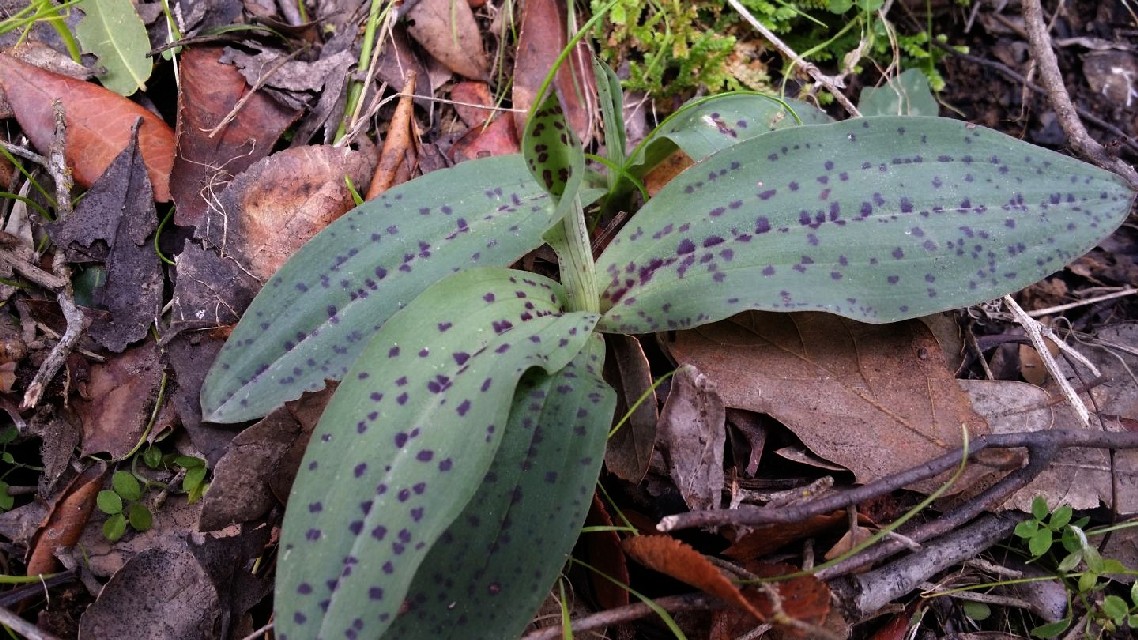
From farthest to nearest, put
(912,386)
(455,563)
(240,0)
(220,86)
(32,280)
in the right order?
1. (240,0)
2. (220,86)
3. (32,280)
4. (912,386)
5. (455,563)

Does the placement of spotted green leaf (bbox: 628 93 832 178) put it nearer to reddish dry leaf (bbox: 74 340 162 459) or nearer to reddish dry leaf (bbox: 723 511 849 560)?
reddish dry leaf (bbox: 723 511 849 560)

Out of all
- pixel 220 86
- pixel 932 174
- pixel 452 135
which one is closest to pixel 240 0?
pixel 220 86

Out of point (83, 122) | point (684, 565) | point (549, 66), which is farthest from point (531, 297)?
point (83, 122)

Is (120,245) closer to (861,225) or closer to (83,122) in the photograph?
(83,122)

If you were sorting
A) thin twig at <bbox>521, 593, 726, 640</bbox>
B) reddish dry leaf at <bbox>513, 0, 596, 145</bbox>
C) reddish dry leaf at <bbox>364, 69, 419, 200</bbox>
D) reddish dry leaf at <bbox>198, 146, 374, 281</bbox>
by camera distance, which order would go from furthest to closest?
reddish dry leaf at <bbox>513, 0, 596, 145</bbox> < reddish dry leaf at <bbox>364, 69, 419, 200</bbox> < reddish dry leaf at <bbox>198, 146, 374, 281</bbox> < thin twig at <bbox>521, 593, 726, 640</bbox>

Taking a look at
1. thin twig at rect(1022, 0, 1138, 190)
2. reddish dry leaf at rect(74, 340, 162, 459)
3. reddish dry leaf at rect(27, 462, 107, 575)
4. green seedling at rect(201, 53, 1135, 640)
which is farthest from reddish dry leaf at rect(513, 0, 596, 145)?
reddish dry leaf at rect(27, 462, 107, 575)

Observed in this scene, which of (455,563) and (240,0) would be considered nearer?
(455,563)

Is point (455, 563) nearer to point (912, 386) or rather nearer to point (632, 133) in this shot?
point (912, 386)
